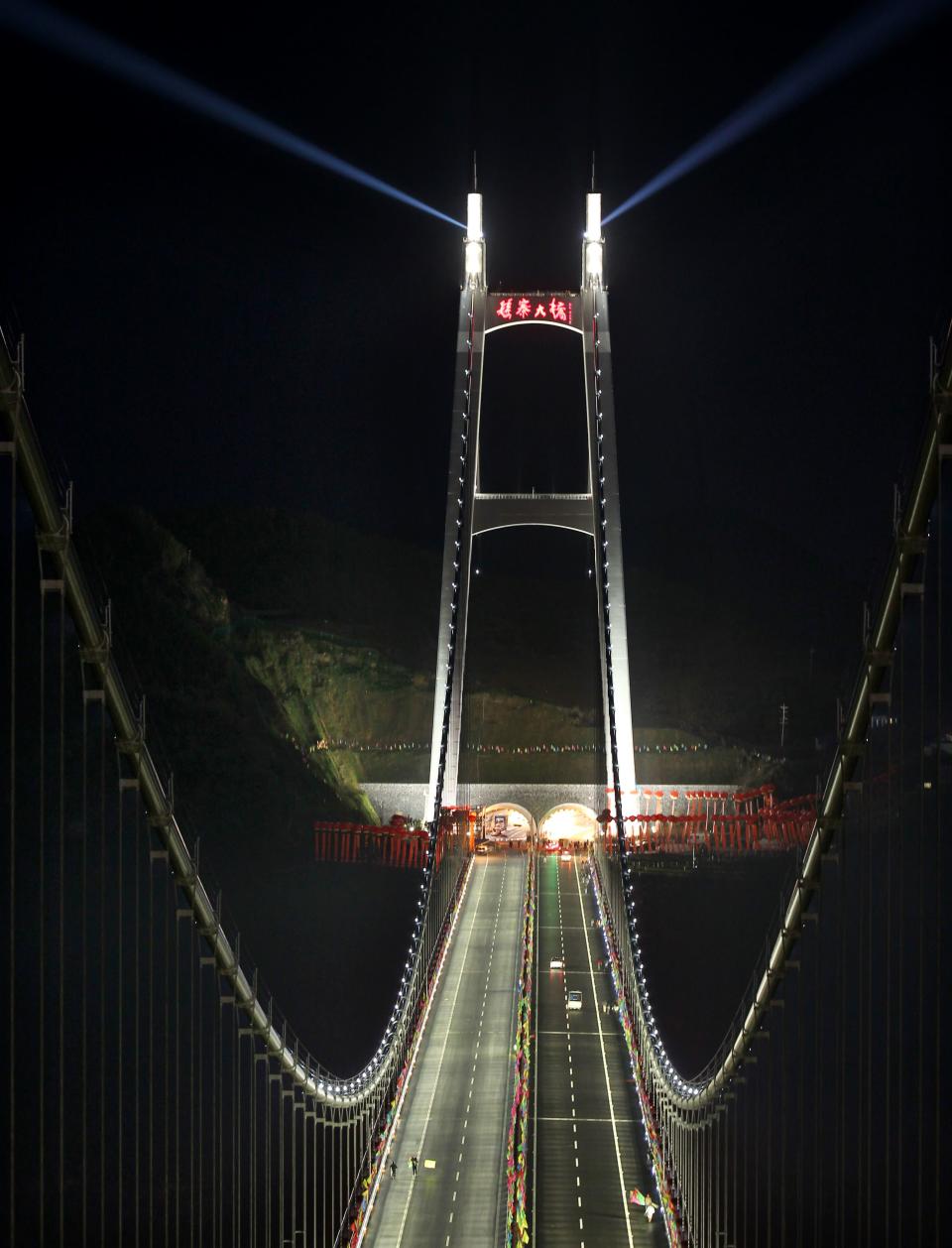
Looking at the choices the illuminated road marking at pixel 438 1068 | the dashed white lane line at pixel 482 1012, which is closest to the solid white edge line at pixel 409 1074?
the illuminated road marking at pixel 438 1068

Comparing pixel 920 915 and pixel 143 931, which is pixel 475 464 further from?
pixel 920 915

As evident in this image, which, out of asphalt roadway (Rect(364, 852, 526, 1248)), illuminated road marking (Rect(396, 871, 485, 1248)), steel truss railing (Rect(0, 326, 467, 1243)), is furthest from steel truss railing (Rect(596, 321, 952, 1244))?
steel truss railing (Rect(0, 326, 467, 1243))

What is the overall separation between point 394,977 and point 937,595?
21175 mm

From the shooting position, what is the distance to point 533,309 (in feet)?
116

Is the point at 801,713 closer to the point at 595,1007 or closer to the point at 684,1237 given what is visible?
the point at 595,1007

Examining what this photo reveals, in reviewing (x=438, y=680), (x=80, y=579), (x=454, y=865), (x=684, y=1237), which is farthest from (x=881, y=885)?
(x=454, y=865)

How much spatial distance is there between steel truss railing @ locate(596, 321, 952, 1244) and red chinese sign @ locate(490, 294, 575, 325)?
11.5 metres

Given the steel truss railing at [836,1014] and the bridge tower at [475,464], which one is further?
the bridge tower at [475,464]

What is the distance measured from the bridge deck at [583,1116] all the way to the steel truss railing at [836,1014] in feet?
1.16

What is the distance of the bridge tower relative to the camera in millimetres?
34562

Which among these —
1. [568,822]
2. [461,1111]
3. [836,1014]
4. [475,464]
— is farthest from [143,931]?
[568,822]

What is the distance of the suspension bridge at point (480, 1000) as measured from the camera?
8.12m

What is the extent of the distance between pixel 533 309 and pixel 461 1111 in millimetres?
18671

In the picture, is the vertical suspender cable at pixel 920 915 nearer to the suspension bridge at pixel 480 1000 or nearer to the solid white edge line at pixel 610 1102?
the suspension bridge at pixel 480 1000
